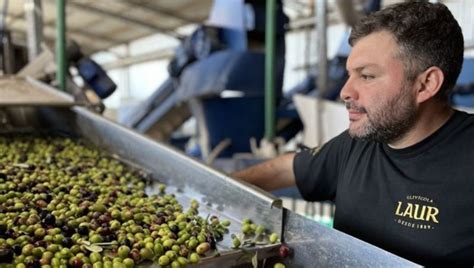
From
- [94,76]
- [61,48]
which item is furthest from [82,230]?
[94,76]

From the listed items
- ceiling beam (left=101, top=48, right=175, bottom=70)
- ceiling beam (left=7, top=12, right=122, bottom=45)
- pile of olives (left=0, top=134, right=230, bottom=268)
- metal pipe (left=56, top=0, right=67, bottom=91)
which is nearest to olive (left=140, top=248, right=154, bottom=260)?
pile of olives (left=0, top=134, right=230, bottom=268)

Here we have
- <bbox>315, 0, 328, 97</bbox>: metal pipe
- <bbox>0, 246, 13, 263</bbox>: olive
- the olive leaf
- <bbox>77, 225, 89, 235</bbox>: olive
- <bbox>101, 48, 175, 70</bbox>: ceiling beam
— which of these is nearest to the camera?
<bbox>0, 246, 13, 263</bbox>: olive

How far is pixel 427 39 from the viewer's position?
53.0 inches

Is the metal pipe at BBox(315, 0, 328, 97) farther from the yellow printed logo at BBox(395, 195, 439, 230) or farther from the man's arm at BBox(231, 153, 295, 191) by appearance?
the yellow printed logo at BBox(395, 195, 439, 230)

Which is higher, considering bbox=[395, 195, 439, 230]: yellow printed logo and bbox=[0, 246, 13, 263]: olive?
bbox=[0, 246, 13, 263]: olive

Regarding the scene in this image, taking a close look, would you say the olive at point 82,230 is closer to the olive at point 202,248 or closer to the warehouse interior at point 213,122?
the warehouse interior at point 213,122

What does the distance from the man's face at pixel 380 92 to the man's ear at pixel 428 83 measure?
24 mm

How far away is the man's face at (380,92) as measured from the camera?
53.7 inches

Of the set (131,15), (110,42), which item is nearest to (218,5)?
(131,15)

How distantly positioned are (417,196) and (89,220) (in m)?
0.95

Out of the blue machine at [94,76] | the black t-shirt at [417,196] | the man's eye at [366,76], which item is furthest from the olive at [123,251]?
the blue machine at [94,76]

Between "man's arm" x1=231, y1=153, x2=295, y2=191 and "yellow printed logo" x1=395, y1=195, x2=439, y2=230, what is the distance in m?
0.57

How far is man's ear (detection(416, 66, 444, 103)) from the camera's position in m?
1.35

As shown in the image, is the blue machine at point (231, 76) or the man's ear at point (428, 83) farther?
the blue machine at point (231, 76)
